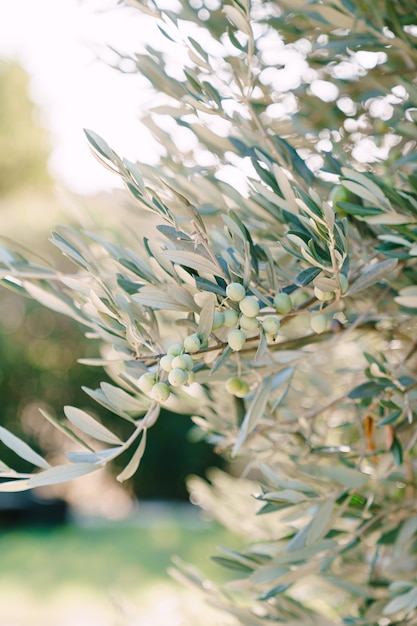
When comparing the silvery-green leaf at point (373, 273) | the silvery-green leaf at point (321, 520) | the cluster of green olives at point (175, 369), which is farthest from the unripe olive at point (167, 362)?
the silvery-green leaf at point (321, 520)

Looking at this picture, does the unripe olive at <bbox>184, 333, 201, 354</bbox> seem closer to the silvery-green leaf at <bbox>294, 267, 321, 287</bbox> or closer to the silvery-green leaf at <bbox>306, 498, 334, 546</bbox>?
the silvery-green leaf at <bbox>294, 267, 321, 287</bbox>

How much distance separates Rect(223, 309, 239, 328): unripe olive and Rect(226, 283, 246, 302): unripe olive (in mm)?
26

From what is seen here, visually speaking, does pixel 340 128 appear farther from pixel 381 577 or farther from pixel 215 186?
pixel 381 577

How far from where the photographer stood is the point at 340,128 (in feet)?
4.05

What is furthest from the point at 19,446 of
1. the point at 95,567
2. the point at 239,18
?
the point at 95,567

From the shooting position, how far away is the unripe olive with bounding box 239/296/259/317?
62 cm

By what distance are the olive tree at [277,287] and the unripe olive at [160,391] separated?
0.04 ft

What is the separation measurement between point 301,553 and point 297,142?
2.27ft

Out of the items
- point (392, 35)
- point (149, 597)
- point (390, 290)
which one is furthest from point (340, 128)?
point (149, 597)

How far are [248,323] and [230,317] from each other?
0.02 m

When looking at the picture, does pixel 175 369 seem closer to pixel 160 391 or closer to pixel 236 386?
pixel 160 391

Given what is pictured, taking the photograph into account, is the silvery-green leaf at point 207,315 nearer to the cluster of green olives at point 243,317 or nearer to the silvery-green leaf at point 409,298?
the cluster of green olives at point 243,317

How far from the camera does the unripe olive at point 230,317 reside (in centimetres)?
65

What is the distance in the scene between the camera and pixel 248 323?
25.0 inches
